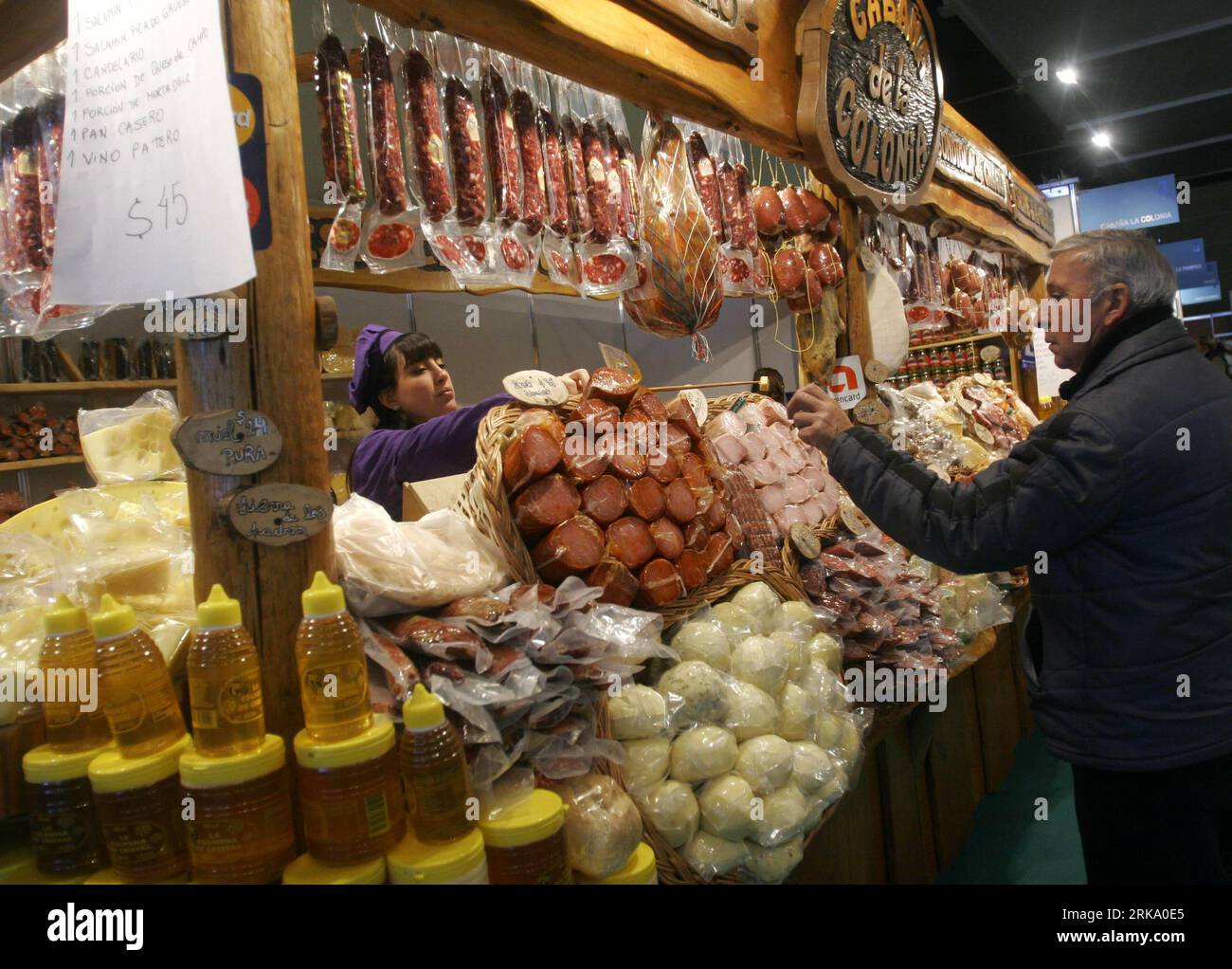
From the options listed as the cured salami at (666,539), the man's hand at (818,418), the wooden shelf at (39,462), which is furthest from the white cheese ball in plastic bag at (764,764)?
the wooden shelf at (39,462)

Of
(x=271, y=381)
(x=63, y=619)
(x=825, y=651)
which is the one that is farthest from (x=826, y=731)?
(x=63, y=619)

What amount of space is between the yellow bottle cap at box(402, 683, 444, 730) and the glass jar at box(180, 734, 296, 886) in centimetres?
19

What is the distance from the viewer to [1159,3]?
738 centimetres

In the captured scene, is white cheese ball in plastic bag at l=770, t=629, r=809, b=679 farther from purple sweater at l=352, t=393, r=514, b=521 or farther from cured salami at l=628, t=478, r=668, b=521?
purple sweater at l=352, t=393, r=514, b=521

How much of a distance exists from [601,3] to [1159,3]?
7.85 meters

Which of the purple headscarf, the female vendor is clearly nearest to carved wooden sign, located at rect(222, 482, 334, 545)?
the female vendor

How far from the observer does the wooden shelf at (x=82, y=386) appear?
175 inches

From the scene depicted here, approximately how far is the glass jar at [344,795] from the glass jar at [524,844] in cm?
19

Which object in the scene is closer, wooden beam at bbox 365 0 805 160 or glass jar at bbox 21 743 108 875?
glass jar at bbox 21 743 108 875

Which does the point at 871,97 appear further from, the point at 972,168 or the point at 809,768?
the point at 809,768

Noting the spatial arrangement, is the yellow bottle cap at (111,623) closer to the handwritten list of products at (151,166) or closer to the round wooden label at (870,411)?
the handwritten list of products at (151,166)

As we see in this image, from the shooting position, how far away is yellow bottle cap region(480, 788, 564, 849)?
1.28 meters

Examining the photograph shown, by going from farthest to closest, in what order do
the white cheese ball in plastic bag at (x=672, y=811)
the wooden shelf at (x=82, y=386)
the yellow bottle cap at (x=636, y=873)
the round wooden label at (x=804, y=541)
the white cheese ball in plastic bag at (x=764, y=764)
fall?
the wooden shelf at (x=82, y=386) → the round wooden label at (x=804, y=541) → the white cheese ball in plastic bag at (x=764, y=764) → the white cheese ball in plastic bag at (x=672, y=811) → the yellow bottle cap at (x=636, y=873)
